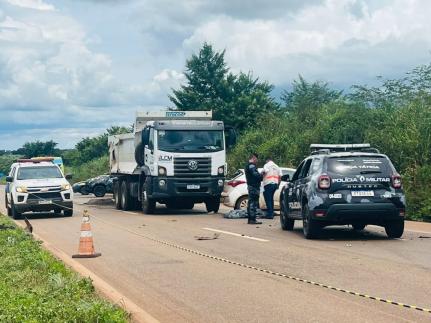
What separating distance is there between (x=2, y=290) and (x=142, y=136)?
16721 mm

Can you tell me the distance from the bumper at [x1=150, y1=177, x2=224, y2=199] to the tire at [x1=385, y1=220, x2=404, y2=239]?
31.6 feet

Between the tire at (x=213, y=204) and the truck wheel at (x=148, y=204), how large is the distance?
186 cm

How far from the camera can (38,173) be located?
26.0 m

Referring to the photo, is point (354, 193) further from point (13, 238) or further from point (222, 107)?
point (222, 107)

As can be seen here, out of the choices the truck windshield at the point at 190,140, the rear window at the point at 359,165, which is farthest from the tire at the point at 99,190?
the rear window at the point at 359,165

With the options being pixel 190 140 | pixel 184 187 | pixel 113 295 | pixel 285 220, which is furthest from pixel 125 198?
pixel 113 295

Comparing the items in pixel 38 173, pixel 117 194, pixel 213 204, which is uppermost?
pixel 38 173

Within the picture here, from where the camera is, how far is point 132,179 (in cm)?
2738

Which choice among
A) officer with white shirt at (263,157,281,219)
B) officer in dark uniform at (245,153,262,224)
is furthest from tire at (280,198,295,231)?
officer with white shirt at (263,157,281,219)

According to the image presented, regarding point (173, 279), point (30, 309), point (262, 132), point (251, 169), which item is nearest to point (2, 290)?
point (30, 309)

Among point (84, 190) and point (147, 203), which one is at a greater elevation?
point (84, 190)

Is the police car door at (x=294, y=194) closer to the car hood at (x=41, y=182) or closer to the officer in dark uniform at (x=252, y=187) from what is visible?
the officer in dark uniform at (x=252, y=187)

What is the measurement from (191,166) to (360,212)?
1030 centimetres

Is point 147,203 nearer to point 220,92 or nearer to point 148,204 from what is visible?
point 148,204
